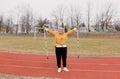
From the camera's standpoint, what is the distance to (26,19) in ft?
285

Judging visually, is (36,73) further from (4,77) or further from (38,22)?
(38,22)

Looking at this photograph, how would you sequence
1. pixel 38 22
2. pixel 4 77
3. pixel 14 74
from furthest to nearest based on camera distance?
1. pixel 38 22
2. pixel 14 74
3. pixel 4 77

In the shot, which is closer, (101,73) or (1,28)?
(101,73)

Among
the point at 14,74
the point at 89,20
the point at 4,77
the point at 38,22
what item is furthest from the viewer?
the point at 38,22

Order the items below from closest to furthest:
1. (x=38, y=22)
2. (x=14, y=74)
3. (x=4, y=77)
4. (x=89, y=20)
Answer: (x=4, y=77) → (x=14, y=74) → (x=89, y=20) → (x=38, y=22)

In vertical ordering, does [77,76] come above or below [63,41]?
below

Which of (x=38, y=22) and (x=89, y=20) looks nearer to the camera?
(x=89, y=20)

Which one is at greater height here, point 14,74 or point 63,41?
point 63,41

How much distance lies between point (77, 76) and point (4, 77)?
8.74 feet

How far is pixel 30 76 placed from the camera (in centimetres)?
987

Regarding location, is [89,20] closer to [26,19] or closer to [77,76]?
[26,19]

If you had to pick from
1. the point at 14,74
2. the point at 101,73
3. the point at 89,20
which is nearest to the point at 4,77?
the point at 14,74

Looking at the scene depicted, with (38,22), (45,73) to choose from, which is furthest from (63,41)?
(38,22)

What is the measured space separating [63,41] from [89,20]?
7442cm
